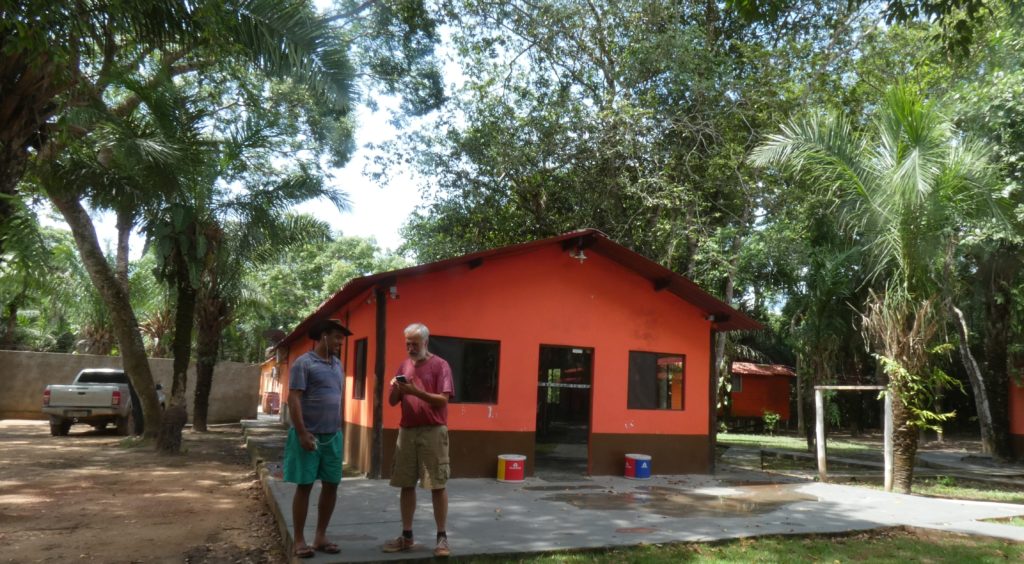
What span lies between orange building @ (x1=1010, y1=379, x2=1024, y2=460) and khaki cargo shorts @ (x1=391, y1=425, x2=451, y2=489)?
17357 millimetres

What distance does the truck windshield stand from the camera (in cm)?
1922

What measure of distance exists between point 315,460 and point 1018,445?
18.5 metres

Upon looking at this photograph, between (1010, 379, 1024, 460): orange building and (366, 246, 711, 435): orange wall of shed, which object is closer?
(366, 246, 711, 435): orange wall of shed

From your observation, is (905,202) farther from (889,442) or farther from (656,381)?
(656,381)

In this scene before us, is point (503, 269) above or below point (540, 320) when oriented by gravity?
above

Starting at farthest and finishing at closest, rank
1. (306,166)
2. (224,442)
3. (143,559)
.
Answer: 1. (306,166)
2. (224,442)
3. (143,559)

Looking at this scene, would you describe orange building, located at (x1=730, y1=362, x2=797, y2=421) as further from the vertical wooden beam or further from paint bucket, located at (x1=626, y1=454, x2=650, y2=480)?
the vertical wooden beam

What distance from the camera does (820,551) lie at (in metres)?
6.61

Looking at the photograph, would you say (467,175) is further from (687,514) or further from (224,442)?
(687,514)

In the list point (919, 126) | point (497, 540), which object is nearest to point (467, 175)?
point (919, 126)

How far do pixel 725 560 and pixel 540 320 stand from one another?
5.85 m

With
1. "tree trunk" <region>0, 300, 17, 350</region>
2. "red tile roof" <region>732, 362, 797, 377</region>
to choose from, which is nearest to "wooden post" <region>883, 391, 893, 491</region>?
"red tile roof" <region>732, 362, 797, 377</region>

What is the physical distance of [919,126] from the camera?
9.59 meters

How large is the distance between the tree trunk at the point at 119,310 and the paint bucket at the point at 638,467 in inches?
393
